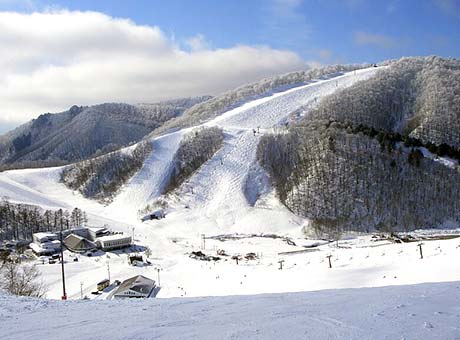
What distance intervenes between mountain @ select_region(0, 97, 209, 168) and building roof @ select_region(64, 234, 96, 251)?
329 feet

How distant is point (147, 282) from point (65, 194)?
2445 inches

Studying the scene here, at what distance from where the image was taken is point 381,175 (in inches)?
2299

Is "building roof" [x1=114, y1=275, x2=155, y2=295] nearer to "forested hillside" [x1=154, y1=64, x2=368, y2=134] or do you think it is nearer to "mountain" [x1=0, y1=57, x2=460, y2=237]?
"mountain" [x1=0, y1=57, x2=460, y2=237]

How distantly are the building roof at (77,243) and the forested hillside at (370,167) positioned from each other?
91.4 feet

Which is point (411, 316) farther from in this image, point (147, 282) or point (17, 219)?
point (17, 219)

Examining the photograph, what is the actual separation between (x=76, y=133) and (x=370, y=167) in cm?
13939

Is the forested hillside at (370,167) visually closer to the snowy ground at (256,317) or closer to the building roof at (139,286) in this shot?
the building roof at (139,286)

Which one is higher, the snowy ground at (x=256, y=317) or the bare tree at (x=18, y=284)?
the snowy ground at (x=256, y=317)

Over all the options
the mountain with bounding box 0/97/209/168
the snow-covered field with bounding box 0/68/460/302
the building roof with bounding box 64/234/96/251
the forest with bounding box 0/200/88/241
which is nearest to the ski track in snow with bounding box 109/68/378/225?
the snow-covered field with bounding box 0/68/460/302

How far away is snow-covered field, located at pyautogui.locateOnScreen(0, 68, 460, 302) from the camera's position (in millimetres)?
16625

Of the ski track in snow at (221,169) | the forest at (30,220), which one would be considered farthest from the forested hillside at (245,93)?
the forest at (30,220)

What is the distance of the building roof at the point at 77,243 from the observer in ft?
153

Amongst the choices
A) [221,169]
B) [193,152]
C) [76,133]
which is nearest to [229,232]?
[221,169]

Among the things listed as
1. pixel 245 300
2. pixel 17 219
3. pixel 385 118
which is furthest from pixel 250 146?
pixel 245 300
